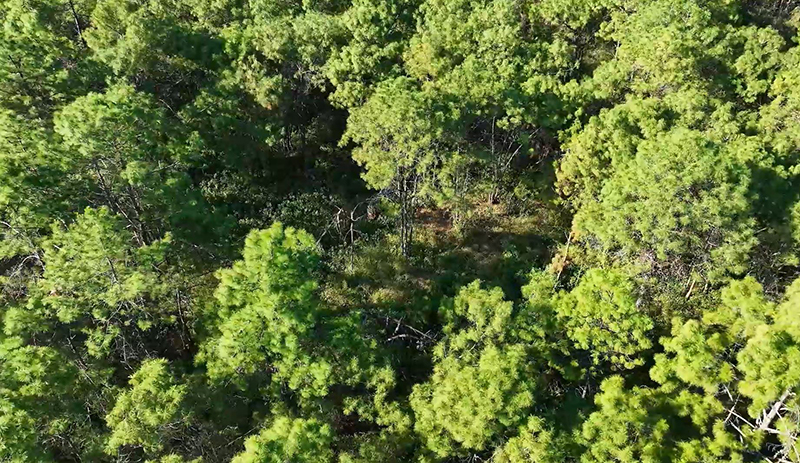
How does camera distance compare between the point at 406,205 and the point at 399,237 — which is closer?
the point at 406,205

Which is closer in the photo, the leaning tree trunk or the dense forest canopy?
the dense forest canopy

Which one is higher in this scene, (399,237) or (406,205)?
(406,205)

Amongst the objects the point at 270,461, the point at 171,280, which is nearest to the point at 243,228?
the point at 171,280

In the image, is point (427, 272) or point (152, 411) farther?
point (427, 272)

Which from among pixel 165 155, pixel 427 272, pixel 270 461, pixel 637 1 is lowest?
pixel 427 272

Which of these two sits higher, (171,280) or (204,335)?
(171,280)

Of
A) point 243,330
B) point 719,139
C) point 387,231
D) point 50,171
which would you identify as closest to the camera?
point 243,330

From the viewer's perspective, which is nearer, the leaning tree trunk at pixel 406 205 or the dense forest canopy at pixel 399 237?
the dense forest canopy at pixel 399 237

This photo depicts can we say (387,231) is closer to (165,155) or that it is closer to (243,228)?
(243,228)
